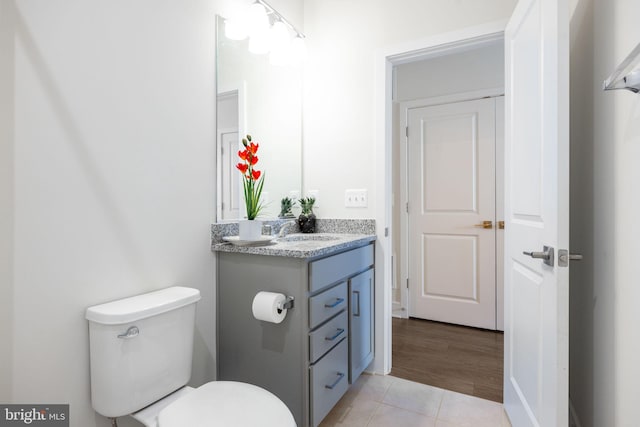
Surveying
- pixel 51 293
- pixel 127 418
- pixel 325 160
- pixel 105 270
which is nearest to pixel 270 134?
pixel 325 160

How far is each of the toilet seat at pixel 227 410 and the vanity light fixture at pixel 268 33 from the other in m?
1.64

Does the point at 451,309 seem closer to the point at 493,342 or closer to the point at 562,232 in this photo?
the point at 493,342

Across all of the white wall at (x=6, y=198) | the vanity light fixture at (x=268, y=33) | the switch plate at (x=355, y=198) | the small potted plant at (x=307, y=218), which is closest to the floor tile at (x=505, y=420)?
the switch plate at (x=355, y=198)

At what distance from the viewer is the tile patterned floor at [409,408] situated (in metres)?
1.67

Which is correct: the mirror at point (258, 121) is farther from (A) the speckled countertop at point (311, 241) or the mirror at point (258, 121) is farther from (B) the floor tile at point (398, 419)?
(B) the floor tile at point (398, 419)

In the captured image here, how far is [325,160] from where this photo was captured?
2.28 meters

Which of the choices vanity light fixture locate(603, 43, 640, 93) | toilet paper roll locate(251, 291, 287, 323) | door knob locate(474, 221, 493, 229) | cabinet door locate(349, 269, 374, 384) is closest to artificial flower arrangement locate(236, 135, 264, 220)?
toilet paper roll locate(251, 291, 287, 323)

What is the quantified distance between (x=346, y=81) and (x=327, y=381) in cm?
178

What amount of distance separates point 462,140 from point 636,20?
2.06 m

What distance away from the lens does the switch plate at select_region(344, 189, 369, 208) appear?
2.15 metres

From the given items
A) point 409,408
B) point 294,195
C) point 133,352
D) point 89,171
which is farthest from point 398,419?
point 89,171

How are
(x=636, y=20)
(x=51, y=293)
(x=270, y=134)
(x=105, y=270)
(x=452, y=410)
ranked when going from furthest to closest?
(x=270, y=134) < (x=452, y=410) < (x=105, y=270) < (x=51, y=293) < (x=636, y=20)

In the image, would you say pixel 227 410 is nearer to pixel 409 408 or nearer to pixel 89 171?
pixel 89 171

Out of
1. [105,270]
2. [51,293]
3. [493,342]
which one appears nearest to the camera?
[51,293]
